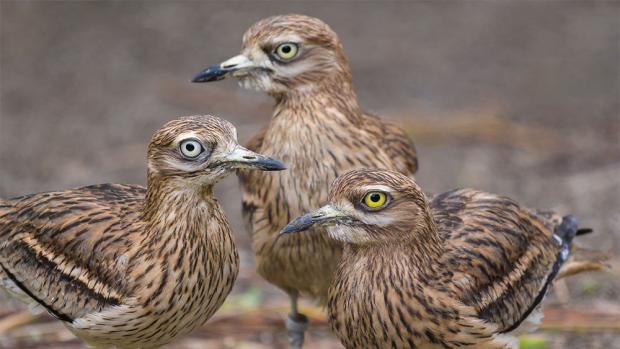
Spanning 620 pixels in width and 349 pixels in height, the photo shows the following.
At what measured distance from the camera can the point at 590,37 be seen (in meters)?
11.5

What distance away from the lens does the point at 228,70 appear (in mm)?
5730

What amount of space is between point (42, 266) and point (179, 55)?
20.4 ft

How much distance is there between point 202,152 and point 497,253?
1.57 m

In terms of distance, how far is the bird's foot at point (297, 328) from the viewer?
632 cm

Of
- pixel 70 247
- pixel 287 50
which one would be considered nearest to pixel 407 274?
pixel 287 50

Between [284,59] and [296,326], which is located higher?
[284,59]

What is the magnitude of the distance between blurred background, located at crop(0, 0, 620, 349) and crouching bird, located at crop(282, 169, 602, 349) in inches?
68.6

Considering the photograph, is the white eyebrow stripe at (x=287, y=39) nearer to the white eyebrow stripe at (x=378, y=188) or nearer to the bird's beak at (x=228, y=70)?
the bird's beak at (x=228, y=70)

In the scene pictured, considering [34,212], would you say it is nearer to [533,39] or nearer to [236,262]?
[236,262]

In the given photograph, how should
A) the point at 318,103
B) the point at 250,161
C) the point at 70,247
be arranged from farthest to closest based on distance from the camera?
the point at 318,103, the point at 70,247, the point at 250,161

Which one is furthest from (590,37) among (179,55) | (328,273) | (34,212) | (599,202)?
(34,212)

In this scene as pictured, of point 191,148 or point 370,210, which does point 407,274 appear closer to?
point 370,210

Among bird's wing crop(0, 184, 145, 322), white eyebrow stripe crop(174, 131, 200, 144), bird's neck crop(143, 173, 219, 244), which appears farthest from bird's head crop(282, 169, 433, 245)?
bird's wing crop(0, 184, 145, 322)

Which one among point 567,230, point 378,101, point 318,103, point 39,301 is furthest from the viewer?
point 378,101
